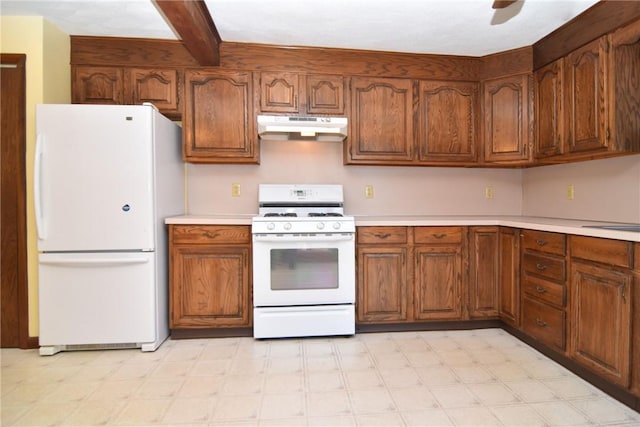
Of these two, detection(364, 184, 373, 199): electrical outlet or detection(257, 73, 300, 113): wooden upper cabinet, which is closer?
detection(257, 73, 300, 113): wooden upper cabinet

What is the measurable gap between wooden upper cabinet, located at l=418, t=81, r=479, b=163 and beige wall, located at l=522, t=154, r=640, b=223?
0.70 metres

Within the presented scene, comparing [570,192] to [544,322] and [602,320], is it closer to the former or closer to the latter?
[544,322]

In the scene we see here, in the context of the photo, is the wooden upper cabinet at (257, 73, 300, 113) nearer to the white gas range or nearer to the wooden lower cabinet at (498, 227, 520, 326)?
the white gas range

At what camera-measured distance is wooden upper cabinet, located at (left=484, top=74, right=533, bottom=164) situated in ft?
9.45

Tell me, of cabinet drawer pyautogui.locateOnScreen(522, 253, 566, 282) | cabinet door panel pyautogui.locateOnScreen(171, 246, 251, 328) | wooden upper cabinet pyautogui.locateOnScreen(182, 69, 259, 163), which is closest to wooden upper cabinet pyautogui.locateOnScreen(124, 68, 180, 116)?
wooden upper cabinet pyautogui.locateOnScreen(182, 69, 259, 163)

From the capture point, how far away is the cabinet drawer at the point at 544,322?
215 centimetres

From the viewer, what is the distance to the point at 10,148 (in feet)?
7.97

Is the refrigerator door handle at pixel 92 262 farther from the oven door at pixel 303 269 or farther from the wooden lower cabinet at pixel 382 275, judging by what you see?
the wooden lower cabinet at pixel 382 275

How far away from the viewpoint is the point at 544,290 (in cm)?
230

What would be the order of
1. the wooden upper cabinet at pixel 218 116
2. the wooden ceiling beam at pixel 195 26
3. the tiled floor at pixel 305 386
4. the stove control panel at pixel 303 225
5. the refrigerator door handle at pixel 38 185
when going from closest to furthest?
the tiled floor at pixel 305 386
the wooden ceiling beam at pixel 195 26
the refrigerator door handle at pixel 38 185
the stove control panel at pixel 303 225
the wooden upper cabinet at pixel 218 116

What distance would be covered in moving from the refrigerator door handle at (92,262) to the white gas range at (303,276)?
33.8 inches

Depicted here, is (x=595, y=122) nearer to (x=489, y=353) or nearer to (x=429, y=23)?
(x=429, y=23)

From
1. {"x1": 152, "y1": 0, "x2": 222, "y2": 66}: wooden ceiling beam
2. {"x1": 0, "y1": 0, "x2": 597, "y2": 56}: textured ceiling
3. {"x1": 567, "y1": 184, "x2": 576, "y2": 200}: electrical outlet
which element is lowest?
{"x1": 567, "y1": 184, "x2": 576, "y2": 200}: electrical outlet

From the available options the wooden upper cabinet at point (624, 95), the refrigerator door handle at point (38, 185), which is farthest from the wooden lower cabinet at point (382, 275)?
the refrigerator door handle at point (38, 185)
